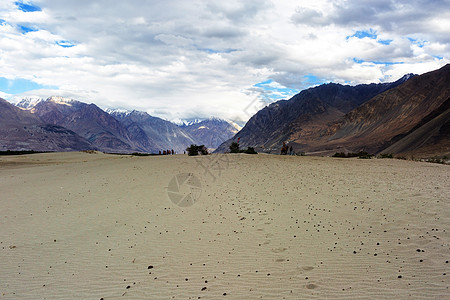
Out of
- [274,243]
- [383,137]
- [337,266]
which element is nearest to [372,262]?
[337,266]

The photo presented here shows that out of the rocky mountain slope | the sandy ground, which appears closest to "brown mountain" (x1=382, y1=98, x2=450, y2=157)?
the rocky mountain slope

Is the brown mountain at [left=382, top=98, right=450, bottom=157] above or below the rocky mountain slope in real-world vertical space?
below

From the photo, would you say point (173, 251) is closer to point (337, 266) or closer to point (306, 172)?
point (337, 266)

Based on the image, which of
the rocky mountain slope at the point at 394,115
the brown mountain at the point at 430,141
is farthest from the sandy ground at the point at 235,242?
the rocky mountain slope at the point at 394,115

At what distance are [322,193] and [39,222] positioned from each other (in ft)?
31.9

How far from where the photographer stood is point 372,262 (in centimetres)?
568

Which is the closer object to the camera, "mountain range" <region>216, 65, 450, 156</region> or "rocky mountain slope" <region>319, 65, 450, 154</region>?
"mountain range" <region>216, 65, 450, 156</region>

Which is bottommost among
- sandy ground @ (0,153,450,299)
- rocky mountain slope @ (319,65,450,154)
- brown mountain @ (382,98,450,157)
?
sandy ground @ (0,153,450,299)

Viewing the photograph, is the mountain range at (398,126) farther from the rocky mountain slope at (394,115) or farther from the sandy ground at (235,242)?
the sandy ground at (235,242)

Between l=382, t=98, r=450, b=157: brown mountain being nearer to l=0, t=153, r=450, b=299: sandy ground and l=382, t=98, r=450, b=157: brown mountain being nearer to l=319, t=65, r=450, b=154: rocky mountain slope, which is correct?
l=319, t=65, r=450, b=154: rocky mountain slope

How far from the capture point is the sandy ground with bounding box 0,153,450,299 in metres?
5.23

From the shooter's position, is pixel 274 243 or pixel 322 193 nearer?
pixel 274 243

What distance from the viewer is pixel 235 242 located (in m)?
7.20

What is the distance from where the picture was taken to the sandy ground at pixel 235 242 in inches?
206
